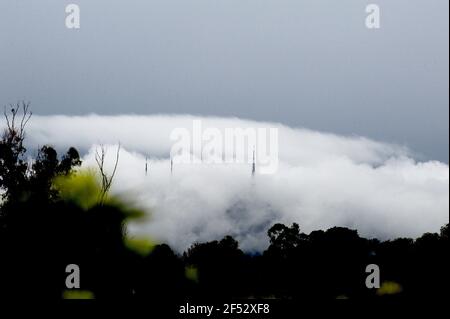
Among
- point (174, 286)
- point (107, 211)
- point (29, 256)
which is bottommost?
point (174, 286)

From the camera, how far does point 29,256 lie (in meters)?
14.6

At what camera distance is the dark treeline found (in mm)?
14516

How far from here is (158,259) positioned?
2019 cm

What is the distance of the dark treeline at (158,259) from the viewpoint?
1452 centimetres
